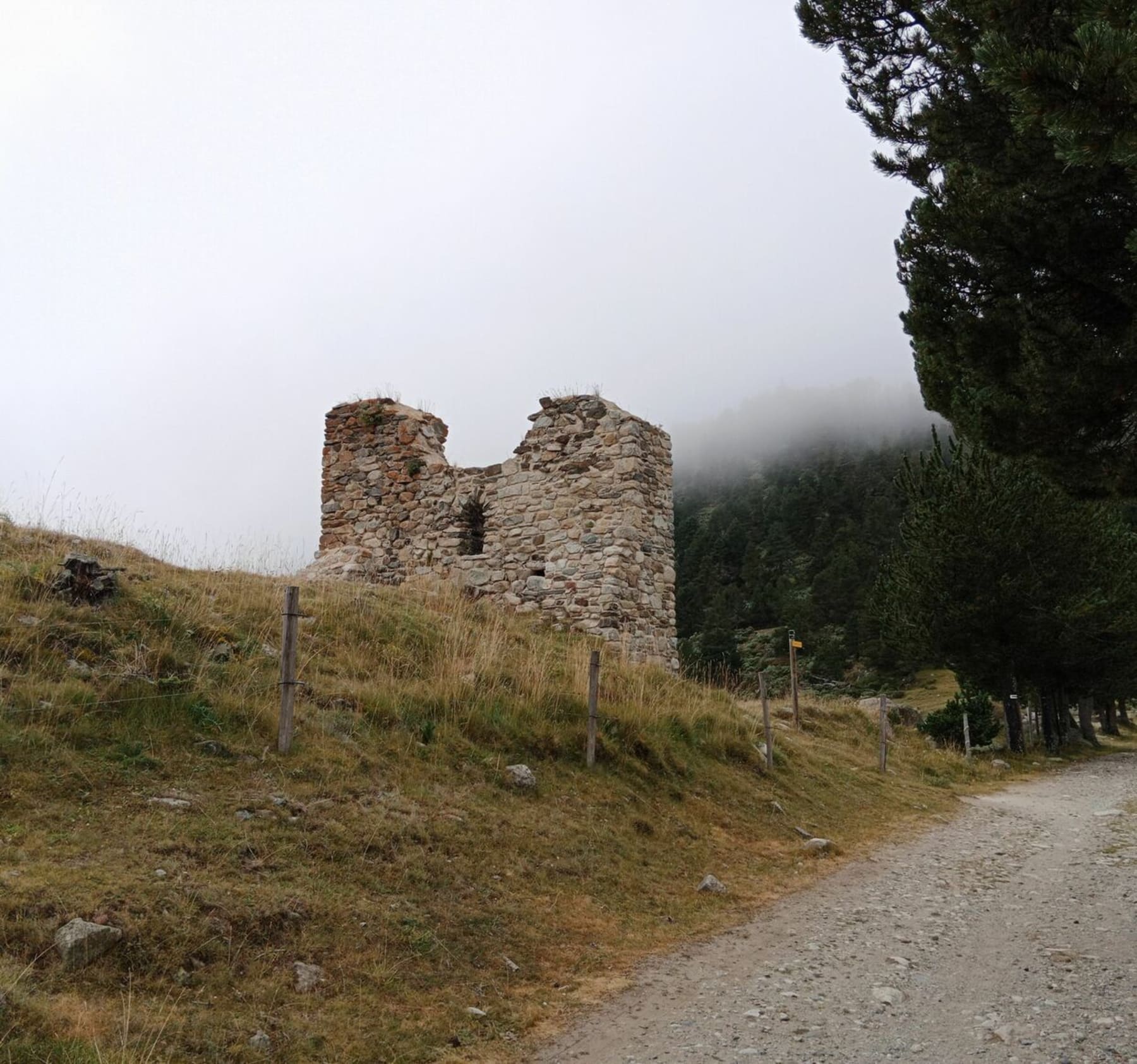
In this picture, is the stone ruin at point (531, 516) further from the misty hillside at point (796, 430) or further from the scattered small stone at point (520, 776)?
the misty hillside at point (796, 430)

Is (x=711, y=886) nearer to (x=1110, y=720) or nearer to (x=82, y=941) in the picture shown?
(x=82, y=941)

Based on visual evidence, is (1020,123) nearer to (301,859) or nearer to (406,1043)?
(406,1043)

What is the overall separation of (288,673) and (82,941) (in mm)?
2627

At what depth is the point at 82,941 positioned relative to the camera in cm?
382

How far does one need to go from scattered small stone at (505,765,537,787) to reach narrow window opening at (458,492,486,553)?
6653 millimetres

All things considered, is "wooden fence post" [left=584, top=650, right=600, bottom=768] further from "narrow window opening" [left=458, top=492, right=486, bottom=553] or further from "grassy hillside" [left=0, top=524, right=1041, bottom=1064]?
"narrow window opening" [left=458, top=492, right=486, bottom=553]

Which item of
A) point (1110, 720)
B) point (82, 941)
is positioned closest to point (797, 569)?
point (1110, 720)

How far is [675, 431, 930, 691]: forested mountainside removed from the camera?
165 ft

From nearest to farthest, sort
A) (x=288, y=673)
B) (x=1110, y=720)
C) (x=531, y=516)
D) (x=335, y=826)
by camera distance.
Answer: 1. (x=335, y=826)
2. (x=288, y=673)
3. (x=531, y=516)
4. (x=1110, y=720)

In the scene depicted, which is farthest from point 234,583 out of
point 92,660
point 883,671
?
point 883,671

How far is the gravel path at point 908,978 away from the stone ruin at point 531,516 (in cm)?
533

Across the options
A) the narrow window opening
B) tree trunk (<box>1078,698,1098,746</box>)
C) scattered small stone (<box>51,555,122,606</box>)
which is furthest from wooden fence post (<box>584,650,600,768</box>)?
tree trunk (<box>1078,698,1098,746</box>)

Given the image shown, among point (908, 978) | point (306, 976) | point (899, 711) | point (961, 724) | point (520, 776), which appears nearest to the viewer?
point (306, 976)

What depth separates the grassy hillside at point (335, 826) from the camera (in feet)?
12.9
